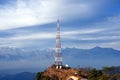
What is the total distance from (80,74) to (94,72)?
5633 millimetres

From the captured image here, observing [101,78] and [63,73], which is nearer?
[101,78]

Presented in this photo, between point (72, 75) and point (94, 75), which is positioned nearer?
point (94, 75)

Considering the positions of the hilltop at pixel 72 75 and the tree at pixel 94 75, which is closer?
the tree at pixel 94 75

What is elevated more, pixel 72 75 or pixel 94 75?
pixel 72 75

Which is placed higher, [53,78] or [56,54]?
[56,54]

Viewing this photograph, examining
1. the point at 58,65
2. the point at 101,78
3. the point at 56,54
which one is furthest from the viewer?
the point at 58,65

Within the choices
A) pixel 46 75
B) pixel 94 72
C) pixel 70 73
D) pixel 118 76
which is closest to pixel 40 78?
pixel 46 75

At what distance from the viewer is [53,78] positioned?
132 meters

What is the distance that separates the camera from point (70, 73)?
130500mm

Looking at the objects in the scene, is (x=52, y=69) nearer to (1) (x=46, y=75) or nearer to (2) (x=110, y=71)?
(1) (x=46, y=75)

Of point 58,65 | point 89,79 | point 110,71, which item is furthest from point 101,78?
point 110,71

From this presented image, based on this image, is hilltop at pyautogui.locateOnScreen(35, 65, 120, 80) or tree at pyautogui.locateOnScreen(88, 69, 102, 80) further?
hilltop at pyautogui.locateOnScreen(35, 65, 120, 80)

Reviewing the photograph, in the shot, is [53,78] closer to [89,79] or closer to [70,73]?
[70,73]

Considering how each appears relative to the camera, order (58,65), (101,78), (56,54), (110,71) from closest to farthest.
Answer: (101,78) < (56,54) < (58,65) < (110,71)
